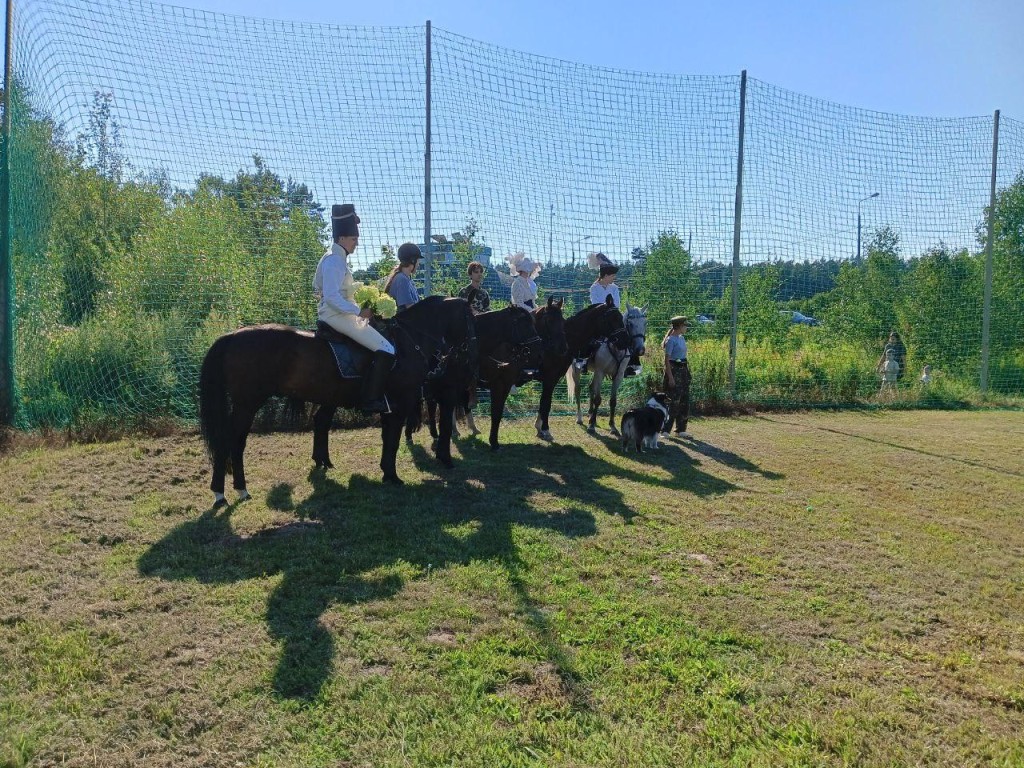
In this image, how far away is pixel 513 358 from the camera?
317 inches

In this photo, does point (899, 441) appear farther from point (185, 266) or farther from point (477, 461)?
point (185, 266)

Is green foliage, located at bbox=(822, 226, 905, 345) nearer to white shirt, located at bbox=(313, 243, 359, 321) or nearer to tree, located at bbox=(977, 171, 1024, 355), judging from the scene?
tree, located at bbox=(977, 171, 1024, 355)

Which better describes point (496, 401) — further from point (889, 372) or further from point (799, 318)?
point (889, 372)

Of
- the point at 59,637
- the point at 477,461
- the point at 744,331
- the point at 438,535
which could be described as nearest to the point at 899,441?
the point at 744,331

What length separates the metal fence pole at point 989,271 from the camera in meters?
13.4

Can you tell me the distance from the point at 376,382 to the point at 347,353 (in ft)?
1.20

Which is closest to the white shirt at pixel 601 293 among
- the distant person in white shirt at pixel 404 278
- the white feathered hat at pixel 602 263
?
the white feathered hat at pixel 602 263

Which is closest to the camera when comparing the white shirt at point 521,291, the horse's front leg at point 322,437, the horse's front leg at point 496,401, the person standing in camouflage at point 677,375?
the horse's front leg at point 322,437

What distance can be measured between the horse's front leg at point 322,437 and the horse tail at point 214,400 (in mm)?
1382

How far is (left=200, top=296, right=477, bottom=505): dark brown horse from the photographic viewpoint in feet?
18.2

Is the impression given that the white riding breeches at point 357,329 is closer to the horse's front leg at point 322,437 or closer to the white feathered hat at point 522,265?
the horse's front leg at point 322,437

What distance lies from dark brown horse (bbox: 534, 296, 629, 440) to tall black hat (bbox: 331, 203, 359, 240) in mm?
3716

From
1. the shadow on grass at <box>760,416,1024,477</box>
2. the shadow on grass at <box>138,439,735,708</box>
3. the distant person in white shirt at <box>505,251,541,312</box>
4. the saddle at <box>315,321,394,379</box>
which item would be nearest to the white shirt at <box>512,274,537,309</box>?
the distant person in white shirt at <box>505,251,541,312</box>

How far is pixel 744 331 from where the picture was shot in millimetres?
12188
